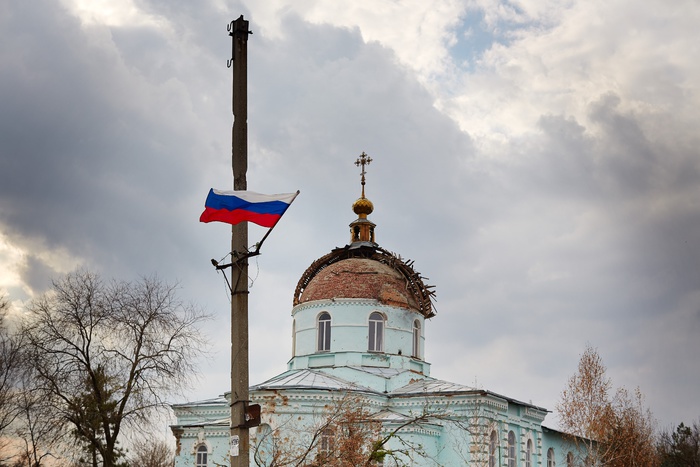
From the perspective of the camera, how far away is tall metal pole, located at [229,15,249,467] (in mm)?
11766

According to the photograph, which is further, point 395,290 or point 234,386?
point 395,290

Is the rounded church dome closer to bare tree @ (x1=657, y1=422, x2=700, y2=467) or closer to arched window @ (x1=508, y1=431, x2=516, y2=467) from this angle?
arched window @ (x1=508, y1=431, x2=516, y2=467)

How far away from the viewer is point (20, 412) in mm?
28719

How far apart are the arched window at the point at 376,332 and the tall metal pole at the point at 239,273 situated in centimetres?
2550

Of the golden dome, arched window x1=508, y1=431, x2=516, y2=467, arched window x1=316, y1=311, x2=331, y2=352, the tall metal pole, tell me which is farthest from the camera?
the golden dome

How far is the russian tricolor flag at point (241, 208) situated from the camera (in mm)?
12500

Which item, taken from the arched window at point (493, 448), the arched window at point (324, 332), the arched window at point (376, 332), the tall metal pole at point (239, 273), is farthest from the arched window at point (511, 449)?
the tall metal pole at point (239, 273)

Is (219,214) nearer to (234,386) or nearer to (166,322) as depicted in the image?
(234,386)

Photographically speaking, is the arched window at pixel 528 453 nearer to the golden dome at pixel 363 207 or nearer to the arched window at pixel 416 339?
the arched window at pixel 416 339

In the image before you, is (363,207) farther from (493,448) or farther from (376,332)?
(493,448)

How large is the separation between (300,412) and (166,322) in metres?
6.76

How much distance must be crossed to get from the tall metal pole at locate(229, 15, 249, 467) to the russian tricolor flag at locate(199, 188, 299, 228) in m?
0.19

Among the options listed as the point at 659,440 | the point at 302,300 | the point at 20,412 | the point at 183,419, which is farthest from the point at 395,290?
the point at 659,440

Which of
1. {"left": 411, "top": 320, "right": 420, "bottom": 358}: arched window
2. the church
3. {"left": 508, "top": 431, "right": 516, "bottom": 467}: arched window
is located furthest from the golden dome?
{"left": 508, "top": 431, "right": 516, "bottom": 467}: arched window
